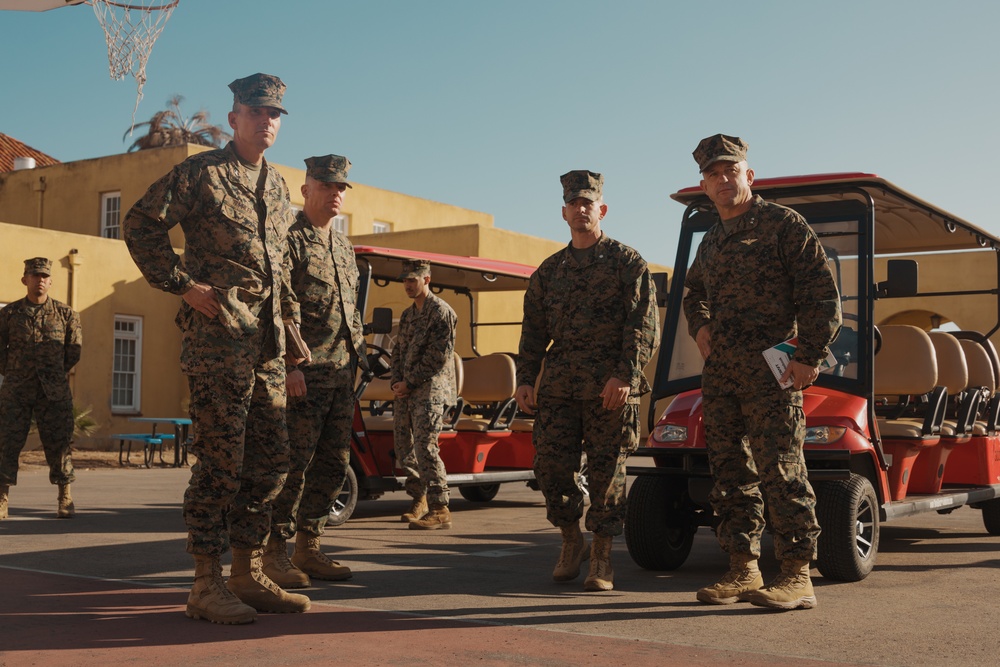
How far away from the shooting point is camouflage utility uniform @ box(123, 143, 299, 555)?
192 inches

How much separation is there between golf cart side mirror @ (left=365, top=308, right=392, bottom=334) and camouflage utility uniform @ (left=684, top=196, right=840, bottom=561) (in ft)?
12.0

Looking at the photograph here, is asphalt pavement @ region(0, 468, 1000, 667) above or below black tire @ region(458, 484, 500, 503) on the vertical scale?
below

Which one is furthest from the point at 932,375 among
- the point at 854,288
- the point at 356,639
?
the point at 356,639

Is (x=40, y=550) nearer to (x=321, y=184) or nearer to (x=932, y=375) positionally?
(x=321, y=184)

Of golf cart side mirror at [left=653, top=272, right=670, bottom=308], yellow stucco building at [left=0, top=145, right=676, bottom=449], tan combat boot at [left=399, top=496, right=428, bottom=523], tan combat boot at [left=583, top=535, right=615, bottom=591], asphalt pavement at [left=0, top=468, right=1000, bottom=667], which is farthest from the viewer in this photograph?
yellow stucco building at [left=0, top=145, right=676, bottom=449]

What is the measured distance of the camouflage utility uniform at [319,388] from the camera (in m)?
5.77


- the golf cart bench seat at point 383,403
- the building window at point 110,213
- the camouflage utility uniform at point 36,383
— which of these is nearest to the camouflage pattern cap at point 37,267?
the camouflage utility uniform at point 36,383

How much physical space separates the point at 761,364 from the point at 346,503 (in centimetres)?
456

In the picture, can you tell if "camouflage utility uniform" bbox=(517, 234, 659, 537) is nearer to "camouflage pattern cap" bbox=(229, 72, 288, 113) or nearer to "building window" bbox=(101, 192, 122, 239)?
"camouflage pattern cap" bbox=(229, 72, 288, 113)

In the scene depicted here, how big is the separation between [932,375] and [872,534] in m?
1.78

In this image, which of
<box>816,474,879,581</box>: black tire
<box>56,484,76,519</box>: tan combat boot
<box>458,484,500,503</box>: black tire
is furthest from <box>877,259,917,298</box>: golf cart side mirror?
<box>56,484,76,519</box>: tan combat boot

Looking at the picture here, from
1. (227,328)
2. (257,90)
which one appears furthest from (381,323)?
(227,328)

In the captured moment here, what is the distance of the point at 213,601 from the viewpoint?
15.9 feet

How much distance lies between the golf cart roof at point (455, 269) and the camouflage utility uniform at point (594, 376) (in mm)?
3359
